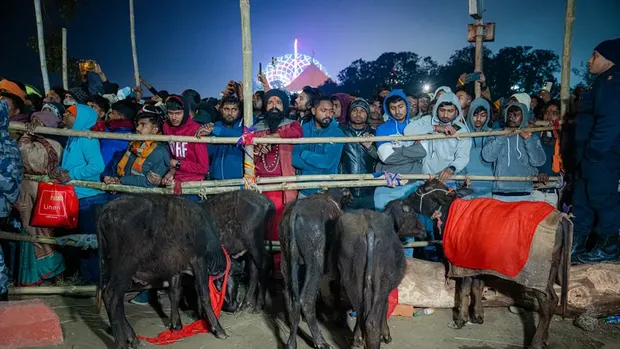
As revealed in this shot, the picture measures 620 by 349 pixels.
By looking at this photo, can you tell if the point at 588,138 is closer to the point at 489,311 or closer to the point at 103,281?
the point at 489,311

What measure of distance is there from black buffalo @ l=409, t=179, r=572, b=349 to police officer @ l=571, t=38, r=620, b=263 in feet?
3.80

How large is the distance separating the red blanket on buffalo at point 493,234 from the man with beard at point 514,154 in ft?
6.35

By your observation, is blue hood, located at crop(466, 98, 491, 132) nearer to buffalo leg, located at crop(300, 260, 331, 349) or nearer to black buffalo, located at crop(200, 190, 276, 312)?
black buffalo, located at crop(200, 190, 276, 312)

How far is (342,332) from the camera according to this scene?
14.3 feet

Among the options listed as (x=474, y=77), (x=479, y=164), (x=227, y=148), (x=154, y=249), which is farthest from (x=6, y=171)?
(x=474, y=77)

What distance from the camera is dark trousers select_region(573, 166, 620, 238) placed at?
4.88 meters

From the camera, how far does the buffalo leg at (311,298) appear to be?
3764 millimetres

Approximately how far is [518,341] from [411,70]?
4024cm

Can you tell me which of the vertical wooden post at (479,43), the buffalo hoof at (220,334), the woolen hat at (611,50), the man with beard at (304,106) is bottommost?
the buffalo hoof at (220,334)

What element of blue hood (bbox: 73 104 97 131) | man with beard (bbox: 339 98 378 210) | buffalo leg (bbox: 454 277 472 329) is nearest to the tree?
blue hood (bbox: 73 104 97 131)

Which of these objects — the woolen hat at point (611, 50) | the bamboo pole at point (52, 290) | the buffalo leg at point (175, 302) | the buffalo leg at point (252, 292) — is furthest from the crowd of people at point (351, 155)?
the buffalo leg at point (175, 302)

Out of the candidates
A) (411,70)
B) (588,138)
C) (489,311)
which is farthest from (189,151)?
(411,70)

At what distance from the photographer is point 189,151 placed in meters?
5.55

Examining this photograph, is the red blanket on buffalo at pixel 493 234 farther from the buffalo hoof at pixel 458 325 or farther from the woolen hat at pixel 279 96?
the woolen hat at pixel 279 96
